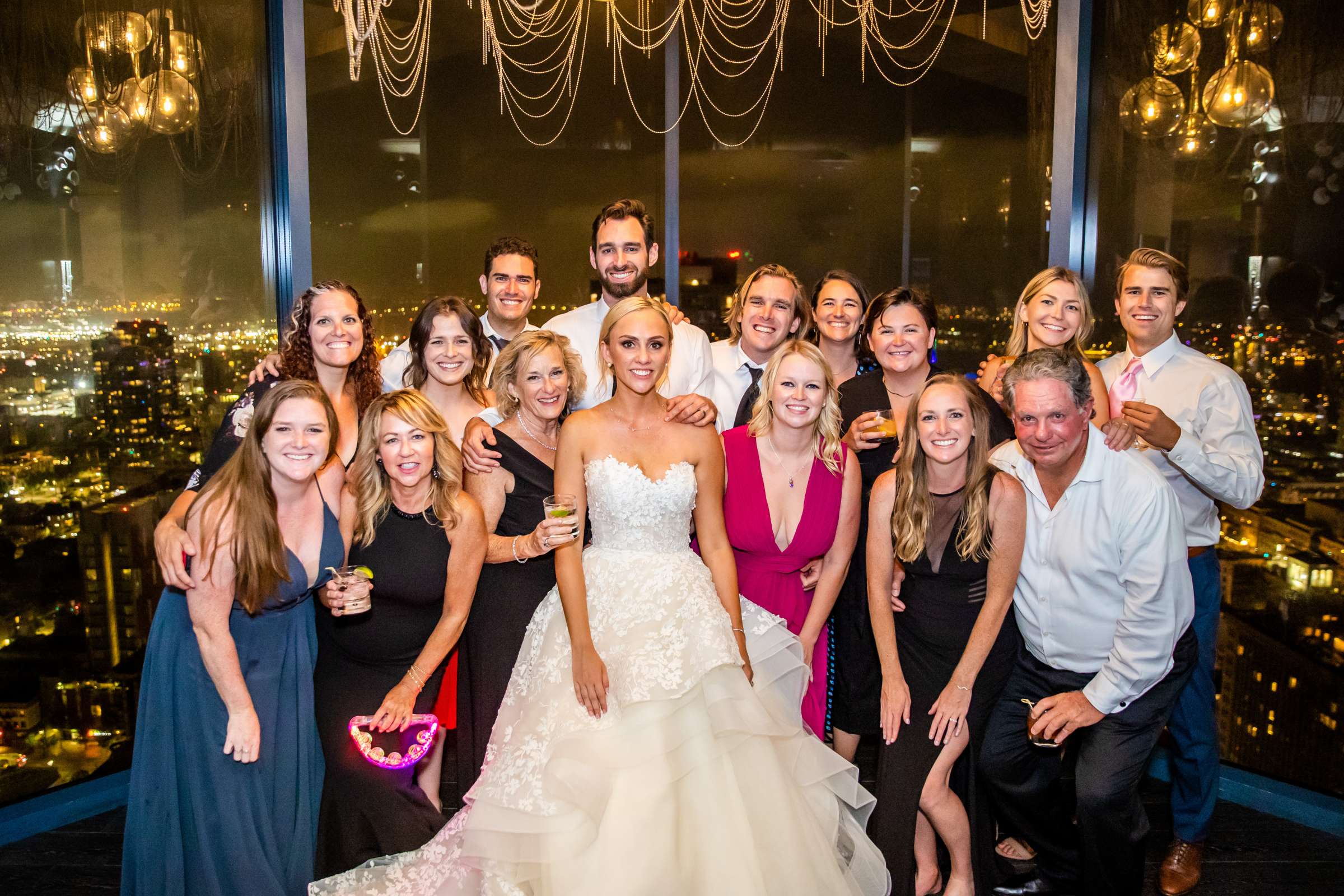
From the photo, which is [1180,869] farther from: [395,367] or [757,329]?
[395,367]

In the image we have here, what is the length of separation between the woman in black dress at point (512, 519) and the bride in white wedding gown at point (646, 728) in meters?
0.16

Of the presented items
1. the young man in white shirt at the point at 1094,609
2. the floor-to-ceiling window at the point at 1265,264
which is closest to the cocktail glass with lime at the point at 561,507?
the young man in white shirt at the point at 1094,609

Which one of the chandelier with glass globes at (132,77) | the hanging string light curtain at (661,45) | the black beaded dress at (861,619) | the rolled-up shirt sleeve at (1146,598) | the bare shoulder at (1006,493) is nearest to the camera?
the rolled-up shirt sleeve at (1146,598)

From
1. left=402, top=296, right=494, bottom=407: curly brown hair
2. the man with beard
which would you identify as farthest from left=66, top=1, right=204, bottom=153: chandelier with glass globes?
the man with beard

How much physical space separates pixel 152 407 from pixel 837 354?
2823 millimetres

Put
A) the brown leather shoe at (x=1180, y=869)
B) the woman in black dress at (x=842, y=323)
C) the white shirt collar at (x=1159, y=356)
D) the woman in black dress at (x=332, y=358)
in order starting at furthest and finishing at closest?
1. the woman in black dress at (x=842, y=323)
2. the white shirt collar at (x=1159, y=356)
3. the woman in black dress at (x=332, y=358)
4. the brown leather shoe at (x=1180, y=869)

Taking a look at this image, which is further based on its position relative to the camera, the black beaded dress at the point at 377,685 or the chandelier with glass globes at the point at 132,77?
the chandelier with glass globes at the point at 132,77

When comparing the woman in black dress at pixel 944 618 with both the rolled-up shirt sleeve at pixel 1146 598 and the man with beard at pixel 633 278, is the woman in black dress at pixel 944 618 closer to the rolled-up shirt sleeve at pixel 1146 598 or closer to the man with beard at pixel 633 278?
the rolled-up shirt sleeve at pixel 1146 598

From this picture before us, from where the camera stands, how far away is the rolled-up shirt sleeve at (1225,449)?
3168mm

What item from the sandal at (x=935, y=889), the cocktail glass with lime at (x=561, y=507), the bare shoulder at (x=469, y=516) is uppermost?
the cocktail glass with lime at (x=561, y=507)

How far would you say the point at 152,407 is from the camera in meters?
4.14

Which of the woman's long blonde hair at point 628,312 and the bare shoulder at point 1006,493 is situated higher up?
the woman's long blonde hair at point 628,312

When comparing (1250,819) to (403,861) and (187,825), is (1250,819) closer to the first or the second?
(403,861)

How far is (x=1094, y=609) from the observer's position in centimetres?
291
